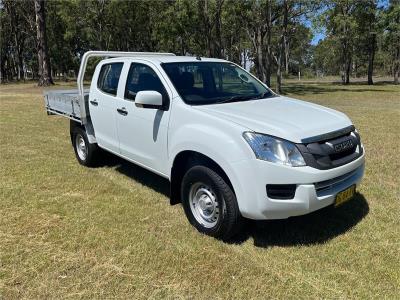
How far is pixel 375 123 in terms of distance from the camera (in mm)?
11727

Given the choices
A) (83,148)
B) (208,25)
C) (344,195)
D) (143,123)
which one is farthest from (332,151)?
(208,25)

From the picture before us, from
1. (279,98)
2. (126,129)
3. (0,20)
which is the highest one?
(0,20)

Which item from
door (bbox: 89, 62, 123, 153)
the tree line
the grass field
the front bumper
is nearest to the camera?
the grass field

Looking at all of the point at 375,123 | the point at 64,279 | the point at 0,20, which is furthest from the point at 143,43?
the point at 64,279

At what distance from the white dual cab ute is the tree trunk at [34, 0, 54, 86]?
2529cm

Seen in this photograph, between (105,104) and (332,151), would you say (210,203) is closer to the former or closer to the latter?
(332,151)

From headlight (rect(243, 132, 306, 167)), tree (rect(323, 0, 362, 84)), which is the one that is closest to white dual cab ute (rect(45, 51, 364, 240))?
headlight (rect(243, 132, 306, 167))

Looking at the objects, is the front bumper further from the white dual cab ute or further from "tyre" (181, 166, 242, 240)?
"tyre" (181, 166, 242, 240)

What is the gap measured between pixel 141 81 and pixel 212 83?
92cm

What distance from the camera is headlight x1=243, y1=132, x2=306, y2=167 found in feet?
11.8

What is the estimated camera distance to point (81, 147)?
23.5 ft

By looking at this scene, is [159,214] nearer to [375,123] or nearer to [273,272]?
[273,272]

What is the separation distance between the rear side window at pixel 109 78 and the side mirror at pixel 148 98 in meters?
1.31

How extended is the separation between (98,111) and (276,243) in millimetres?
3338
